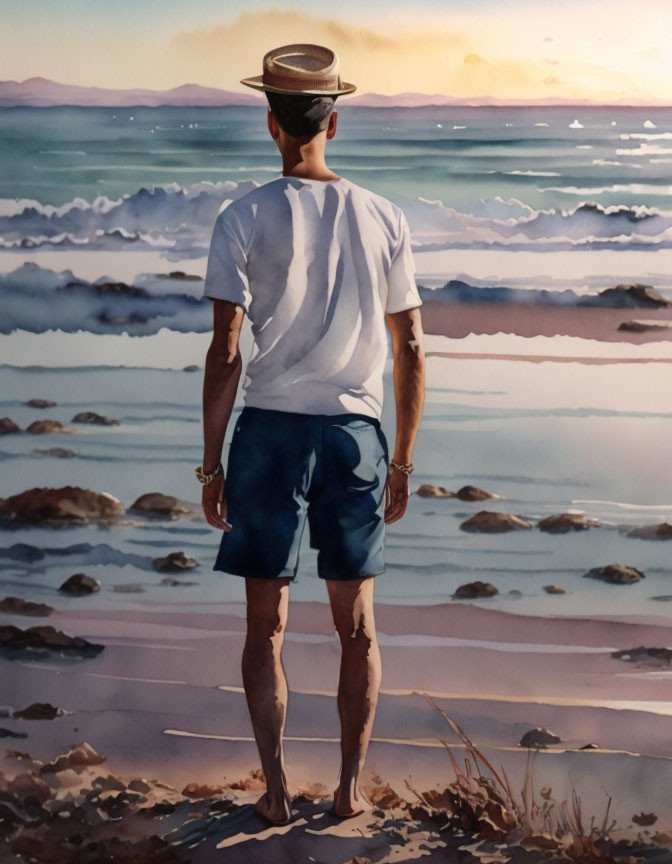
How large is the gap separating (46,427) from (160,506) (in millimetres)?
383

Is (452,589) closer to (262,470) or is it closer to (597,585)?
(597,585)

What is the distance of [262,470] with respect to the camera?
2645 mm

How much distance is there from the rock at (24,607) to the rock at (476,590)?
1128 mm

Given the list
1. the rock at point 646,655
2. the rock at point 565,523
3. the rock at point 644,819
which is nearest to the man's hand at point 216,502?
the rock at point 565,523

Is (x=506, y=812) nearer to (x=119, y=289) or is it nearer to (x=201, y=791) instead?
(x=201, y=791)

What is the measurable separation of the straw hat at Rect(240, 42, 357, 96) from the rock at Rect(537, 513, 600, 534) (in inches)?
49.0

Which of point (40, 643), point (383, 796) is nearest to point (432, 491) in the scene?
point (383, 796)

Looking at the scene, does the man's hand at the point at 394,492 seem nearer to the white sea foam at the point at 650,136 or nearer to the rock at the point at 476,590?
the rock at the point at 476,590

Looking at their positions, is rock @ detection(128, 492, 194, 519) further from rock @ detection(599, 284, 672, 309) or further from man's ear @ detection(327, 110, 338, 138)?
rock @ detection(599, 284, 672, 309)

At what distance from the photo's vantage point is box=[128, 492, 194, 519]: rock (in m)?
3.00

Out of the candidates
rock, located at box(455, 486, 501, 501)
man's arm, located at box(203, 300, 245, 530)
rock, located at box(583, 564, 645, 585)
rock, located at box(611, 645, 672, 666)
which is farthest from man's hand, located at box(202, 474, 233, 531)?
rock, located at box(611, 645, 672, 666)

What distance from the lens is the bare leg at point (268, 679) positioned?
2.75 metres

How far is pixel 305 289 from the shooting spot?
262cm

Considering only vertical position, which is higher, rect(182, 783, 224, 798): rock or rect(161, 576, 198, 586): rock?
rect(161, 576, 198, 586): rock
